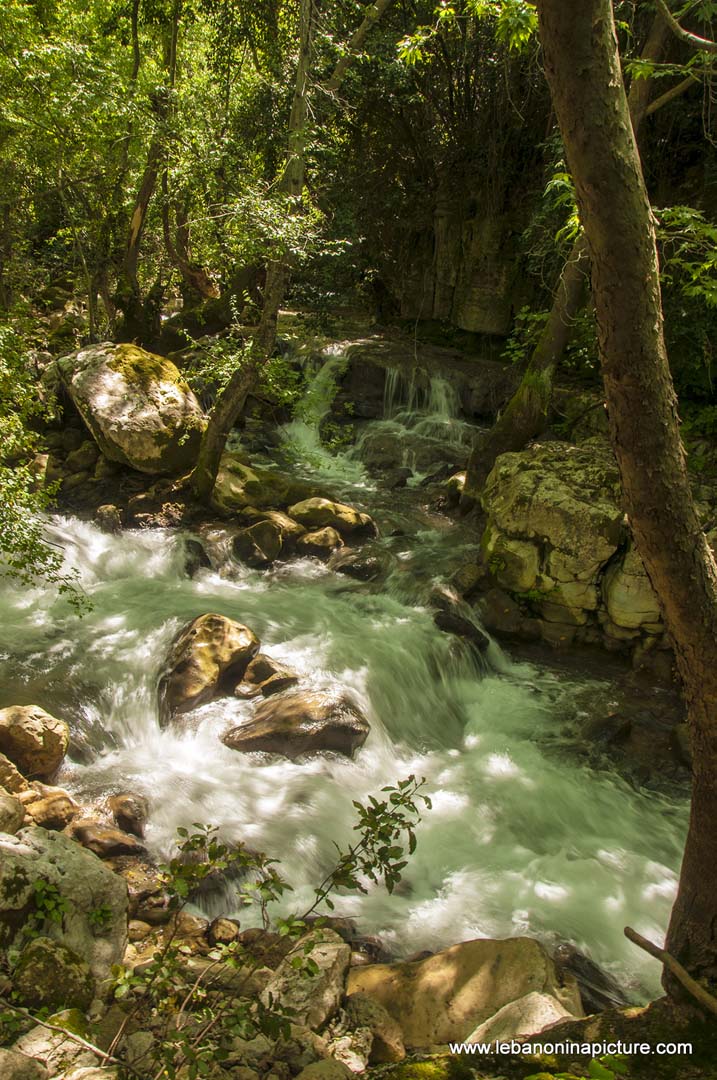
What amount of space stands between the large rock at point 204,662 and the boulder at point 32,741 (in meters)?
1.09

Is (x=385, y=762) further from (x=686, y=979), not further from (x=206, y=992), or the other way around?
(x=686, y=979)

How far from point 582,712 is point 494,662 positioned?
1110 mm

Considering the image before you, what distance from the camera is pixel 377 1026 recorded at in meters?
3.11

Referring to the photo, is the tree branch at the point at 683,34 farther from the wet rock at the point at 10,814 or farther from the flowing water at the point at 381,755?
the wet rock at the point at 10,814

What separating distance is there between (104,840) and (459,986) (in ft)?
7.99

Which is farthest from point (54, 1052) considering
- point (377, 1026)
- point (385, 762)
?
point (385, 762)

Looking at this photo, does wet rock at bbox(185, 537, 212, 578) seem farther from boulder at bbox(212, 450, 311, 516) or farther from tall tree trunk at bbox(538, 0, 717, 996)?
tall tree trunk at bbox(538, 0, 717, 996)

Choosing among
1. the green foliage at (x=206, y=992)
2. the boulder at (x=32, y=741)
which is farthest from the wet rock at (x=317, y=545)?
the green foliage at (x=206, y=992)

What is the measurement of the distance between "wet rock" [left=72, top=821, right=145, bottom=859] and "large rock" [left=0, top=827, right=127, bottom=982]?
2.58ft

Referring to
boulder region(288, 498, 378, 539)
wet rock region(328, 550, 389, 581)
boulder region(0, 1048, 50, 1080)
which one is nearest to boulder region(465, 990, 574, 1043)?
boulder region(0, 1048, 50, 1080)

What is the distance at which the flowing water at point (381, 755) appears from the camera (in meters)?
4.62

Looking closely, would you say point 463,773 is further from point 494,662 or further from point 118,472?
point 118,472

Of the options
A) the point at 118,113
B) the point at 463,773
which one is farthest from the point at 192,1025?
the point at 118,113

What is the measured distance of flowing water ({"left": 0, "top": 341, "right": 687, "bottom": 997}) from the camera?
15.2ft
